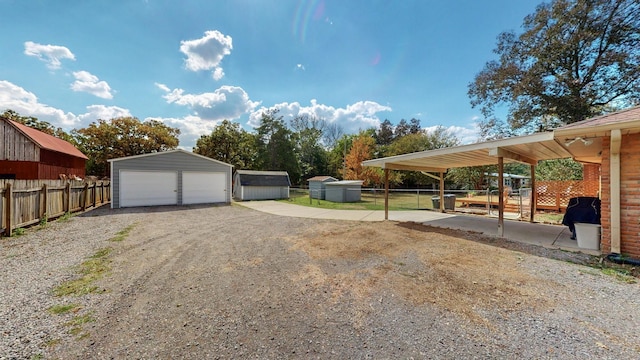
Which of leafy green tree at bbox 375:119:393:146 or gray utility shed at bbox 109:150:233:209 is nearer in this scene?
gray utility shed at bbox 109:150:233:209

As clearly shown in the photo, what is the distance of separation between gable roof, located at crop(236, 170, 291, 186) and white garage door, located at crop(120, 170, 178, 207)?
494 centimetres

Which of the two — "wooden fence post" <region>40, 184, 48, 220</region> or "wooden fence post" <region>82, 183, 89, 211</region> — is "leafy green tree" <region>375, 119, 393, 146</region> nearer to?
"wooden fence post" <region>82, 183, 89, 211</region>

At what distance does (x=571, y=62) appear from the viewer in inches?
479

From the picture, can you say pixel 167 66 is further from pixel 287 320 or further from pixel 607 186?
pixel 607 186

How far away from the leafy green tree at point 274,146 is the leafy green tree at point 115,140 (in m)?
10.3

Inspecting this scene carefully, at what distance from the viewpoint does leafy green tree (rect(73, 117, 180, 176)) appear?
76.6 feet

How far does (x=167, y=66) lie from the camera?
9898 mm

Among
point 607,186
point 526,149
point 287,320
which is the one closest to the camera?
point 287,320

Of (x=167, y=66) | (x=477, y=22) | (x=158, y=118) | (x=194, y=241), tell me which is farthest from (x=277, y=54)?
(x=158, y=118)

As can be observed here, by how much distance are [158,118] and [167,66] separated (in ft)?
70.5

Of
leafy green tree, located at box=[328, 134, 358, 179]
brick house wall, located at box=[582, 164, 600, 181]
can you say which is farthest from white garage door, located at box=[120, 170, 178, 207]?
leafy green tree, located at box=[328, 134, 358, 179]

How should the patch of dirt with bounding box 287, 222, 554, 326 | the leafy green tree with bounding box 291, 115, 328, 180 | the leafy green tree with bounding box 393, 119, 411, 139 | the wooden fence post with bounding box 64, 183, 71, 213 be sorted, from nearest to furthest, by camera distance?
the patch of dirt with bounding box 287, 222, 554, 326, the wooden fence post with bounding box 64, 183, 71, 213, the leafy green tree with bounding box 291, 115, 328, 180, the leafy green tree with bounding box 393, 119, 411, 139

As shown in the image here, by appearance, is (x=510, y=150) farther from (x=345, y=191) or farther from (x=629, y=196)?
(x=345, y=191)

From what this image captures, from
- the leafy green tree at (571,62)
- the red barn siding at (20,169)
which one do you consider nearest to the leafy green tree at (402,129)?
the leafy green tree at (571,62)
